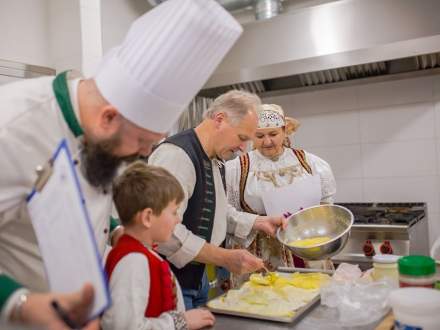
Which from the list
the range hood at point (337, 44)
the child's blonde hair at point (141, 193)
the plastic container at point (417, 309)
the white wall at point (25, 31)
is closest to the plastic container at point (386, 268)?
the plastic container at point (417, 309)

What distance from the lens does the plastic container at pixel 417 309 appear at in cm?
67

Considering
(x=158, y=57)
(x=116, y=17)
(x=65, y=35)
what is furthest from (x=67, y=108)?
(x=116, y=17)

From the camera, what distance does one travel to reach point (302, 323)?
92 centimetres

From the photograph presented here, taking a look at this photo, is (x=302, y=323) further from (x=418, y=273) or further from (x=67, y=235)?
(x=67, y=235)

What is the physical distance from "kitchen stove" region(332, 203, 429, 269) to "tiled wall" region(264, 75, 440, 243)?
0.73ft

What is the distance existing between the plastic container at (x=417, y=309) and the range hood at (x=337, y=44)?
62.7 inches

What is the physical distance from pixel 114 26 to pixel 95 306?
2.27m

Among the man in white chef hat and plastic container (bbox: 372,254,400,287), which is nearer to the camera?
the man in white chef hat

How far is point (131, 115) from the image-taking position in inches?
29.4

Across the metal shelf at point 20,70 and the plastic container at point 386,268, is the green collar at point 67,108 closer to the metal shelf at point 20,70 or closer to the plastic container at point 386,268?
the plastic container at point 386,268

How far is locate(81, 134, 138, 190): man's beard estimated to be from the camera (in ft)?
2.42

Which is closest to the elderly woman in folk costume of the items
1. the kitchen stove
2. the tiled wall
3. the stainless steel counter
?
the kitchen stove

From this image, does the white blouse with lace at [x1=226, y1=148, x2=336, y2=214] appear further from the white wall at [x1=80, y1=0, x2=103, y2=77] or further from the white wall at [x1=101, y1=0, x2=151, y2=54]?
the white wall at [x1=101, y1=0, x2=151, y2=54]

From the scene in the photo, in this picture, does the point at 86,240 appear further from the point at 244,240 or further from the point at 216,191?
the point at 244,240
